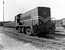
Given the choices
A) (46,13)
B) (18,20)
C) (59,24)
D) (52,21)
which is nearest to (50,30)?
(52,21)

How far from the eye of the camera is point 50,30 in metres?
11.9

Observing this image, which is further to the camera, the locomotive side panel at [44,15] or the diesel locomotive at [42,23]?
the locomotive side panel at [44,15]

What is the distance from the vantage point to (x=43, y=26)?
38.5 feet

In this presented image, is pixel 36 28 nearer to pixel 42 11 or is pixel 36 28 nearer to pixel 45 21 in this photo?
pixel 45 21

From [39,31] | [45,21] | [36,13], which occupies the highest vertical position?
[36,13]

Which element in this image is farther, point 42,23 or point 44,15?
point 44,15

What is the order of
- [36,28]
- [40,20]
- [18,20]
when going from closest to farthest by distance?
[36,28] → [40,20] → [18,20]

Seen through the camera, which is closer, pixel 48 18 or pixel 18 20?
pixel 48 18

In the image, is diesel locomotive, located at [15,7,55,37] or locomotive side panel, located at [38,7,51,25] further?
locomotive side panel, located at [38,7,51,25]

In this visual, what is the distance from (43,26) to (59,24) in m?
29.9

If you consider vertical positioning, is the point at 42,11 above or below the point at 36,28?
above

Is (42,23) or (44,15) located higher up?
(44,15)

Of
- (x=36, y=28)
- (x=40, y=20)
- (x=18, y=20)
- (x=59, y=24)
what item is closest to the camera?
(x=36, y=28)

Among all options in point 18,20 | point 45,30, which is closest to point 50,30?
point 45,30
